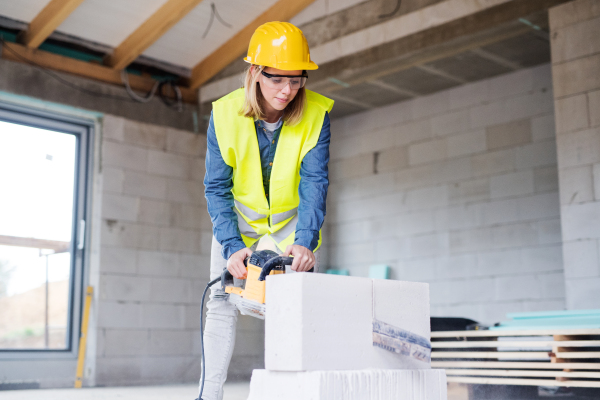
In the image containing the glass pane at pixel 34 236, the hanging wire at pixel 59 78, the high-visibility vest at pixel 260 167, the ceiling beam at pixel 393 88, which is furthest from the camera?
the ceiling beam at pixel 393 88

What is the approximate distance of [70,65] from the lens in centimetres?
528

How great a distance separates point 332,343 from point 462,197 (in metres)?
4.39

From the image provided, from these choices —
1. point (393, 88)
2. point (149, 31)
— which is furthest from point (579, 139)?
point (149, 31)

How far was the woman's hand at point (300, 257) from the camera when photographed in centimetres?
177

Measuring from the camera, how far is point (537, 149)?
523cm

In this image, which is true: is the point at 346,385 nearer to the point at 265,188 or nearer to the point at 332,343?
the point at 332,343

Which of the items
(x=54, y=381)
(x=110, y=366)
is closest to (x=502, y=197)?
(x=110, y=366)

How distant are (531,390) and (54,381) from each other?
3.46 meters

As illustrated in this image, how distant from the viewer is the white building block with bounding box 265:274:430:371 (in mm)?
1490

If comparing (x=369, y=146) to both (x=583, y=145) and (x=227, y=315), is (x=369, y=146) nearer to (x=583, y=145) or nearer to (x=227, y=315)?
(x=583, y=145)

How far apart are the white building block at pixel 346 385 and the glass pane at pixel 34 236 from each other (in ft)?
12.5

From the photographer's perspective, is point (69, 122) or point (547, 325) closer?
point (547, 325)

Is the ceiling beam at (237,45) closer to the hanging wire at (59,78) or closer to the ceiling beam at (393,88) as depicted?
the hanging wire at (59,78)

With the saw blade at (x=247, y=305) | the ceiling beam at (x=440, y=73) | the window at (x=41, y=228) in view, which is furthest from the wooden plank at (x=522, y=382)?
the window at (x=41, y=228)
